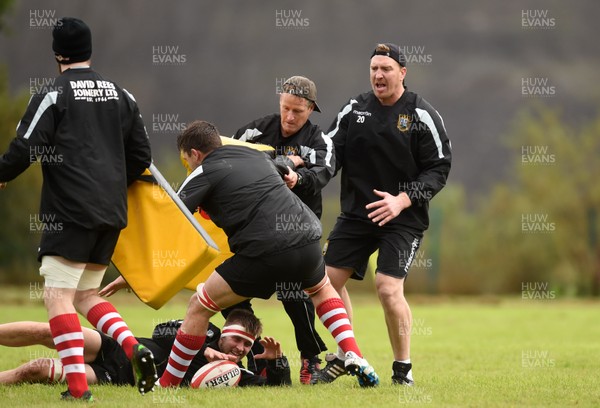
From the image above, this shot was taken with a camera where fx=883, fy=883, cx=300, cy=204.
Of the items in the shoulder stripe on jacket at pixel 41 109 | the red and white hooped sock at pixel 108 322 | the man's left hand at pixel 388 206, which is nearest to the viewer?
the shoulder stripe on jacket at pixel 41 109

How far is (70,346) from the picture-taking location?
527 centimetres

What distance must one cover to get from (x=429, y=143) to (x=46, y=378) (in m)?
3.27

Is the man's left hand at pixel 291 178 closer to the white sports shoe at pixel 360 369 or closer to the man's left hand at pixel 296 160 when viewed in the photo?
the man's left hand at pixel 296 160

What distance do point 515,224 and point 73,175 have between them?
19415 mm

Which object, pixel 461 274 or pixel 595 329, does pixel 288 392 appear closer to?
pixel 595 329

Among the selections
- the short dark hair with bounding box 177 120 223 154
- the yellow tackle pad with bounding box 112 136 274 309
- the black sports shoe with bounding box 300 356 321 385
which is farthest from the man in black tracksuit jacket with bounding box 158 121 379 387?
the black sports shoe with bounding box 300 356 321 385

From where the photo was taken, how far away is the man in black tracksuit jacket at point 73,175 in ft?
17.1

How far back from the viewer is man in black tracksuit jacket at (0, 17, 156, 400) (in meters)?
5.20

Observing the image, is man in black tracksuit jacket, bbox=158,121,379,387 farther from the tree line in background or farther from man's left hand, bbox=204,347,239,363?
the tree line in background

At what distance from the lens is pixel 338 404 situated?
5.20 m

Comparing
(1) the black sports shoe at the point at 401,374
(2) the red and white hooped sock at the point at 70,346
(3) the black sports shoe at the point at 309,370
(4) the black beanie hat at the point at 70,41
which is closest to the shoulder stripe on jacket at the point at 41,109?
(4) the black beanie hat at the point at 70,41

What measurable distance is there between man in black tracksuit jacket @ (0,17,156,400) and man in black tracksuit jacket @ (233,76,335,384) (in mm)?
1516

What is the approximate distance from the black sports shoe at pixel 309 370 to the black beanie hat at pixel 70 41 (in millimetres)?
2827

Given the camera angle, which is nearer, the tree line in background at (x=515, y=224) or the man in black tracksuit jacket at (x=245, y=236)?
the man in black tracksuit jacket at (x=245, y=236)
